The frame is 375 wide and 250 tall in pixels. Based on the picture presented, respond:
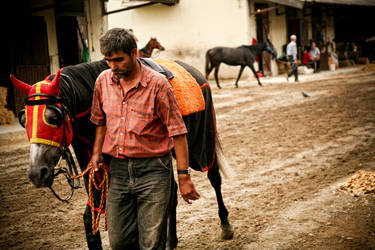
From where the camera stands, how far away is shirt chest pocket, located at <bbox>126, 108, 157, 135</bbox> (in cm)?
226

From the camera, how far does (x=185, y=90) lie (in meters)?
3.35

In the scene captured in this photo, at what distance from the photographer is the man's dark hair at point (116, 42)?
2.16 metres

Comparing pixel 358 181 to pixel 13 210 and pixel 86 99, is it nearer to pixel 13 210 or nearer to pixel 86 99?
pixel 86 99

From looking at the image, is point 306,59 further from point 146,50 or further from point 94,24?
point 94,24

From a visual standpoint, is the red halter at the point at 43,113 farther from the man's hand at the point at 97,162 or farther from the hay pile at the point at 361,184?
the hay pile at the point at 361,184

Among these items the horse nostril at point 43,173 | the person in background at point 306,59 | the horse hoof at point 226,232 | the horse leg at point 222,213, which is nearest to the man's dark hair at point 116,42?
the horse nostril at point 43,173

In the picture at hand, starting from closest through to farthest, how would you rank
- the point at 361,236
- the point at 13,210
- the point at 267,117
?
the point at 361,236
the point at 13,210
the point at 267,117

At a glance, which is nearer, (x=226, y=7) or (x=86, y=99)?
(x=86, y=99)

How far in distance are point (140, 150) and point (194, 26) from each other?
18.2 metres

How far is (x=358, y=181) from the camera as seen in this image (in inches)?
176

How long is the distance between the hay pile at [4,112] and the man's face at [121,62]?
858 centimetres

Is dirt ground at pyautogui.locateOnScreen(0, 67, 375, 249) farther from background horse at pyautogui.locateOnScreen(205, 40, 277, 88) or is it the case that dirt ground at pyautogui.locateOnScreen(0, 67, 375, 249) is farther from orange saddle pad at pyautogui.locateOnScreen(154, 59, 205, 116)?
background horse at pyautogui.locateOnScreen(205, 40, 277, 88)

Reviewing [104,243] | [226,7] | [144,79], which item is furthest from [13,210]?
[226,7]

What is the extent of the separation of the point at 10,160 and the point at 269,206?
452 centimetres
